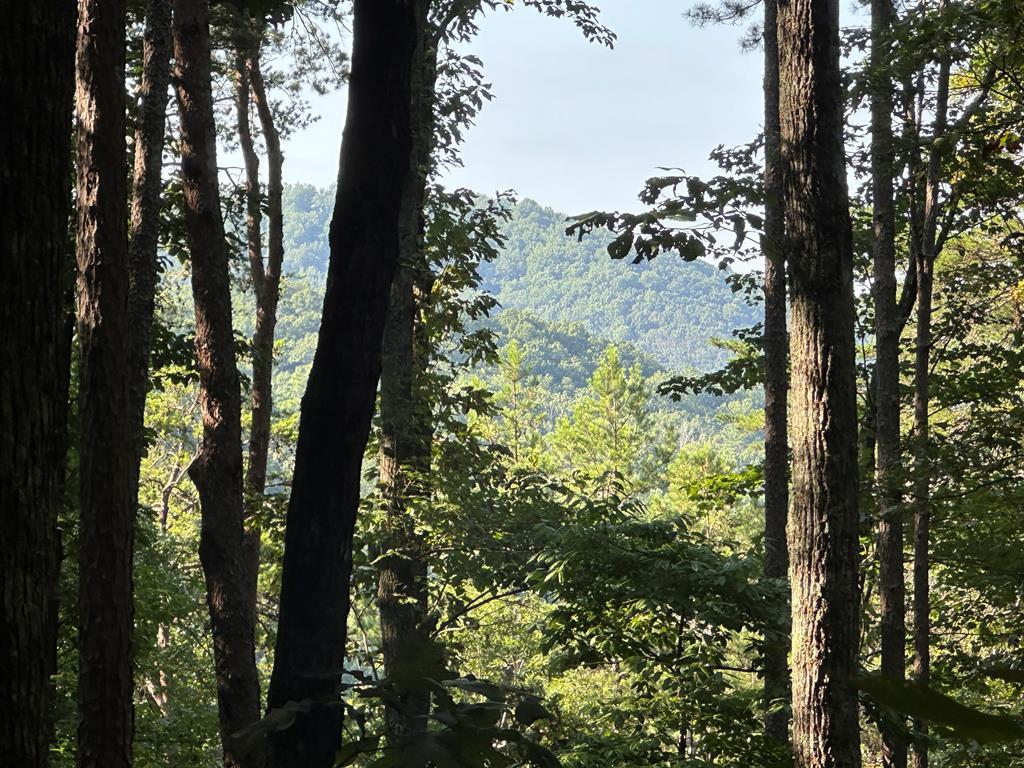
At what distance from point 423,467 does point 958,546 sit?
5.57m

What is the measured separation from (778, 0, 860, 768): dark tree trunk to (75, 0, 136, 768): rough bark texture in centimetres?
330

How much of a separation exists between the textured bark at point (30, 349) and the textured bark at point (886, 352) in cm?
705

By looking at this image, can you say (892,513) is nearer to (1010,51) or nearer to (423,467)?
(1010,51)

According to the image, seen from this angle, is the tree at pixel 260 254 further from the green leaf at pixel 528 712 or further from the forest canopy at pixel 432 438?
the green leaf at pixel 528 712

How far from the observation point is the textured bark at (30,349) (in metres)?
1.46

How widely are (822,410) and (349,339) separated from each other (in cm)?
219

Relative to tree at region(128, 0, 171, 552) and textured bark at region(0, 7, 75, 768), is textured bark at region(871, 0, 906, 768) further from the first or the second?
textured bark at region(0, 7, 75, 768)

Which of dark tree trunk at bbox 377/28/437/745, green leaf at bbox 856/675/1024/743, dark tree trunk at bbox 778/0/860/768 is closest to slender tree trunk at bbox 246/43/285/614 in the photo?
dark tree trunk at bbox 377/28/437/745

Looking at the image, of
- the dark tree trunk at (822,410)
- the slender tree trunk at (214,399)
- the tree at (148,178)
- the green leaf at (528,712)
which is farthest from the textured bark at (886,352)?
the green leaf at (528,712)

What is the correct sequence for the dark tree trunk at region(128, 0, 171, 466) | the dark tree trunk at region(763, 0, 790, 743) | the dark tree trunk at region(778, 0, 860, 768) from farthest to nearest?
1. the dark tree trunk at region(763, 0, 790, 743)
2. the dark tree trunk at region(128, 0, 171, 466)
3. the dark tree trunk at region(778, 0, 860, 768)

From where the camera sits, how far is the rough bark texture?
4910mm

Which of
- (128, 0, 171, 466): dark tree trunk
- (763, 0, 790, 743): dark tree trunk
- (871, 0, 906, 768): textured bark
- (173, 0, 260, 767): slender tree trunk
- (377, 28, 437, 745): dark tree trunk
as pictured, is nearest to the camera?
(128, 0, 171, 466): dark tree trunk

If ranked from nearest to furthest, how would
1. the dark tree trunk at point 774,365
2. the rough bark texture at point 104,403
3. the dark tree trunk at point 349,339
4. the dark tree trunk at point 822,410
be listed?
the dark tree trunk at point 349,339
the dark tree trunk at point 822,410
the rough bark texture at point 104,403
the dark tree trunk at point 774,365

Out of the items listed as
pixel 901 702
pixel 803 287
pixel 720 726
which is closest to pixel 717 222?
pixel 803 287
